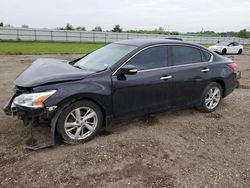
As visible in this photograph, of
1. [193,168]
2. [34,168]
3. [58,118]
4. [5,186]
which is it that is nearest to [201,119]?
[193,168]

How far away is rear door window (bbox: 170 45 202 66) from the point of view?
15.1 ft

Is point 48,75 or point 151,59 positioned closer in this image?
point 48,75

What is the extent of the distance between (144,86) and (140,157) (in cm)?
125

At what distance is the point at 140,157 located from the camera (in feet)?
11.3

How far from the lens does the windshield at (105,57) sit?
414 centimetres

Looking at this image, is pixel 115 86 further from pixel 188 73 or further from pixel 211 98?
pixel 211 98

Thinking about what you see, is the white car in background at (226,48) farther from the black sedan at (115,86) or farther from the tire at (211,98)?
the black sedan at (115,86)

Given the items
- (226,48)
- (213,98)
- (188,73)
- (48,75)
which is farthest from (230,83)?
(226,48)

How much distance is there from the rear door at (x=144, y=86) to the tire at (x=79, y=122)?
1.21 feet

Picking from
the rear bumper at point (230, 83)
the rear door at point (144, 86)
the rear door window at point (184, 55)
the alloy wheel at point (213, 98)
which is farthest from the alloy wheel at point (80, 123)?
the rear bumper at point (230, 83)

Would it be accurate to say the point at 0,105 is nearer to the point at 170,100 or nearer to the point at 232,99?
the point at 170,100

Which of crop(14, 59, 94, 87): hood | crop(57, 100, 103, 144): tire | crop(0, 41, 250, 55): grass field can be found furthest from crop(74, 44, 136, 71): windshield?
crop(0, 41, 250, 55): grass field

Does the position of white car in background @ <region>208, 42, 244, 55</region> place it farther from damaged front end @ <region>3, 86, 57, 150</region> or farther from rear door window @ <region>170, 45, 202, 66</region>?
damaged front end @ <region>3, 86, 57, 150</region>

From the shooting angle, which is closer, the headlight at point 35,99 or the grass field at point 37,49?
the headlight at point 35,99
